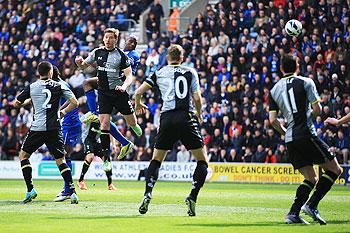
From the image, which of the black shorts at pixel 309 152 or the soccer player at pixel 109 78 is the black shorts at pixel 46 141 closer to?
the soccer player at pixel 109 78

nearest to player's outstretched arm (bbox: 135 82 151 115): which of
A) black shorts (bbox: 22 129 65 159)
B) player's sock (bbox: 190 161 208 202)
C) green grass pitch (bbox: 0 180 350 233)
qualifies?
player's sock (bbox: 190 161 208 202)

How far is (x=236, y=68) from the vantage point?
29.4m

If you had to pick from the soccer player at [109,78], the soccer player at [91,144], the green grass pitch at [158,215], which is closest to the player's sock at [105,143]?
the soccer player at [109,78]

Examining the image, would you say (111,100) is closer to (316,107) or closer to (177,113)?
(177,113)

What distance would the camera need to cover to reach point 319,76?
2738cm

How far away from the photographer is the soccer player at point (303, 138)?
11555 millimetres

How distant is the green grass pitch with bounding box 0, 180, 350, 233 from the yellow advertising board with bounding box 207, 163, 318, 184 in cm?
874

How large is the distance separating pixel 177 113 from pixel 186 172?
1591cm

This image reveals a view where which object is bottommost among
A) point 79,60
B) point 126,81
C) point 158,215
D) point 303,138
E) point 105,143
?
point 158,215

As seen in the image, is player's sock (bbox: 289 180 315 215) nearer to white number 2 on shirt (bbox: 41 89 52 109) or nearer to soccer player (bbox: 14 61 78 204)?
soccer player (bbox: 14 61 78 204)

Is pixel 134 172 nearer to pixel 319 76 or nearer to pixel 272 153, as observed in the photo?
pixel 272 153

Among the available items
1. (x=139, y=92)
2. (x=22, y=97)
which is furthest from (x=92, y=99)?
(x=139, y=92)

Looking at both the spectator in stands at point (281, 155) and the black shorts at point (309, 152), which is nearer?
the black shorts at point (309, 152)

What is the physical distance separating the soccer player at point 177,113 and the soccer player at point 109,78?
3.18 m
